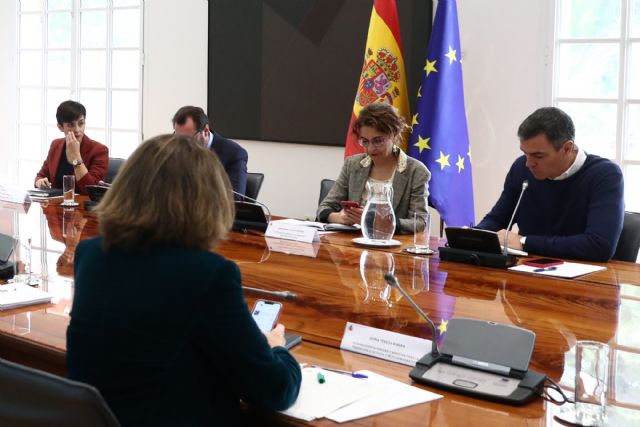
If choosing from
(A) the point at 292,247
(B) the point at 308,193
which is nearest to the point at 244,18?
(B) the point at 308,193

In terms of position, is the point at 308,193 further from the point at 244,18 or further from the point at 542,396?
the point at 542,396

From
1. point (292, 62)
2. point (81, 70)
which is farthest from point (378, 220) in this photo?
point (81, 70)

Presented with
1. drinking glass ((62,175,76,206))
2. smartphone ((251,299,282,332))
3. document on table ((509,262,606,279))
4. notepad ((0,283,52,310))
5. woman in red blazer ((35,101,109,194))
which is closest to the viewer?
smartphone ((251,299,282,332))

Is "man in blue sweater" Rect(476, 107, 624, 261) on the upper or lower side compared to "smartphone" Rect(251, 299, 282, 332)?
upper

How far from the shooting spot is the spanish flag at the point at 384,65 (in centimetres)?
476

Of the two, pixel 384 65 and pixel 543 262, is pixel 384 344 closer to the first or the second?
pixel 543 262

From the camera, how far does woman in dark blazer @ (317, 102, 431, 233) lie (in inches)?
150

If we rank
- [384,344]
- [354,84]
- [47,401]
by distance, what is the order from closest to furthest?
[47,401] < [384,344] < [354,84]

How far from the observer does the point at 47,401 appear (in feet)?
4.18

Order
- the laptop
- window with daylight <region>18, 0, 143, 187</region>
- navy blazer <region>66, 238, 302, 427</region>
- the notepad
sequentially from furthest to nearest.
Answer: window with daylight <region>18, 0, 143, 187</region>
the laptop
the notepad
navy blazer <region>66, 238, 302, 427</region>

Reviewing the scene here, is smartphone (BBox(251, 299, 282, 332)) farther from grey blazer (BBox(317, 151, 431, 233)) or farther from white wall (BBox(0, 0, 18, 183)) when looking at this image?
white wall (BBox(0, 0, 18, 183))

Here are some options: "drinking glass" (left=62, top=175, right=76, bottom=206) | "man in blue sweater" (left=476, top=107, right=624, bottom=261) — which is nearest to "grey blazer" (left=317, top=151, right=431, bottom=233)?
"man in blue sweater" (left=476, top=107, right=624, bottom=261)

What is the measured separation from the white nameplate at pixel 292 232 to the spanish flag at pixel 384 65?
1546 millimetres

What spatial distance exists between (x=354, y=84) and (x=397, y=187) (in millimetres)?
1565
